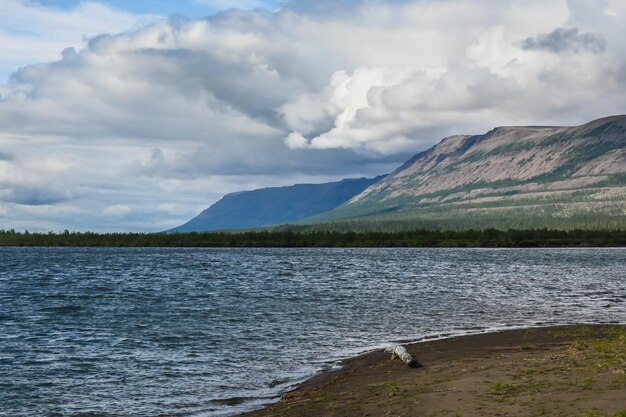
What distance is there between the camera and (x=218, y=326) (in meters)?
54.4

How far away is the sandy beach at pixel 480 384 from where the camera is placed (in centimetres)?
2091

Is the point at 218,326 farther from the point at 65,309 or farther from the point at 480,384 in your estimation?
the point at 480,384

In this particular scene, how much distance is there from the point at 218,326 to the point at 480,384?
32.7m

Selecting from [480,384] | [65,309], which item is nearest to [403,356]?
[480,384]

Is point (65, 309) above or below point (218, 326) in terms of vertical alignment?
above

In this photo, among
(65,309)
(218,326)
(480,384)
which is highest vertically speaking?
(480,384)

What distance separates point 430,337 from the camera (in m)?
45.3

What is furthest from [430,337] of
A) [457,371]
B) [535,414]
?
[535,414]

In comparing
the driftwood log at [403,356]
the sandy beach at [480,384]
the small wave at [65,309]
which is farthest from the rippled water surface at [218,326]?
the driftwood log at [403,356]

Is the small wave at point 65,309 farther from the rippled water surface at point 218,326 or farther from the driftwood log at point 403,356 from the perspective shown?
the driftwood log at point 403,356

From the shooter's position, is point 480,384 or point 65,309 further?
point 65,309

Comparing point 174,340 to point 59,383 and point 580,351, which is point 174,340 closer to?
point 59,383

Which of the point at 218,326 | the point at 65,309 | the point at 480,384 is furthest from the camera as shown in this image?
the point at 65,309

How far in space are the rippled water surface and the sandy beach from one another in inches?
146
